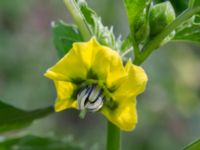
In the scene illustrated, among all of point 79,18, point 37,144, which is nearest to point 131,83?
point 79,18

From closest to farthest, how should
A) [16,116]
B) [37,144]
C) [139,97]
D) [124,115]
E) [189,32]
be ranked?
[124,115] → [189,32] → [16,116] → [37,144] → [139,97]

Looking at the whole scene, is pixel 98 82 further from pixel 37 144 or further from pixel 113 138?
pixel 37 144

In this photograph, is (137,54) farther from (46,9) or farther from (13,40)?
(46,9)

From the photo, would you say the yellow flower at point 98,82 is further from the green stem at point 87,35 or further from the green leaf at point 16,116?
the green leaf at point 16,116

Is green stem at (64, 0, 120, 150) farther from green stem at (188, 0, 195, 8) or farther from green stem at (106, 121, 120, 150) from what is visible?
green stem at (188, 0, 195, 8)

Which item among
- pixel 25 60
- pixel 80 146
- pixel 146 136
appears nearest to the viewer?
pixel 80 146

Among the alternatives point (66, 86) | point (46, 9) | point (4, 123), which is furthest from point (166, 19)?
point (46, 9)
